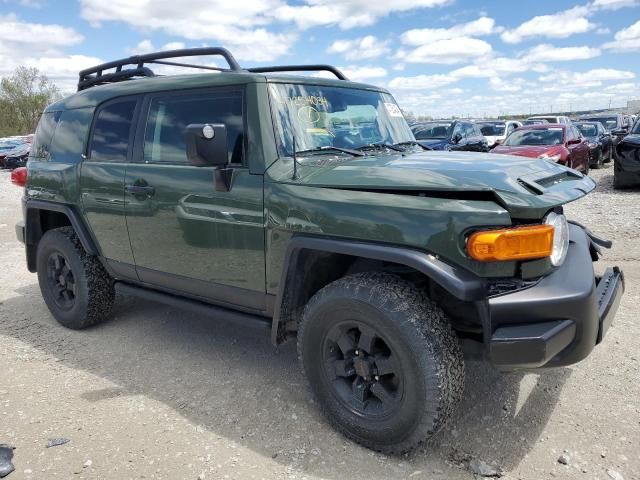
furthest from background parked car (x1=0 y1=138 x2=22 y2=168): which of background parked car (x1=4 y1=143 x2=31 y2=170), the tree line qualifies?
the tree line

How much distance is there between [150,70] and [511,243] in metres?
3.31

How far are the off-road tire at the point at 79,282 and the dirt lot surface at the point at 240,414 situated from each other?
0.16m

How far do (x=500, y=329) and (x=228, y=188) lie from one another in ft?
5.54

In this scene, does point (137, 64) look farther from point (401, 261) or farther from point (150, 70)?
point (401, 261)

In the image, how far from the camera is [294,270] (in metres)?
2.88

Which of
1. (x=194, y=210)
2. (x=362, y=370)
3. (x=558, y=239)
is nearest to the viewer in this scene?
(x=558, y=239)

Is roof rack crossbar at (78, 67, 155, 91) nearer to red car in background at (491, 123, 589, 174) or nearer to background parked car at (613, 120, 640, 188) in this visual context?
red car in background at (491, 123, 589, 174)

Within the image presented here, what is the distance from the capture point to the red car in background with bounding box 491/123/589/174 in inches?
444

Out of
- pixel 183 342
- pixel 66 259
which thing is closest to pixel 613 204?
pixel 183 342

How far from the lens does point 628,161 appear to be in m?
10.2

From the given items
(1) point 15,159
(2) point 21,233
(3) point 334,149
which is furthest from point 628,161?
(1) point 15,159

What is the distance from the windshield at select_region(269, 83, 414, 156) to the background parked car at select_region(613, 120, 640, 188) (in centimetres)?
803

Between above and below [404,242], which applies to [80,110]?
above

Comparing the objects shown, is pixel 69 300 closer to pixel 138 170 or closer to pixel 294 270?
pixel 138 170
